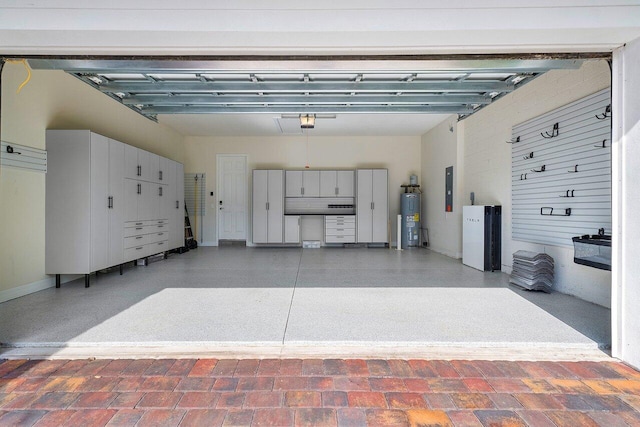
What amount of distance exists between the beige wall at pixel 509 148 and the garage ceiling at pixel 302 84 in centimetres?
23

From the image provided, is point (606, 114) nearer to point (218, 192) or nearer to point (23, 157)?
point (23, 157)

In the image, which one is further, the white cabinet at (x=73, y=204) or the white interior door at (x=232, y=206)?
the white interior door at (x=232, y=206)

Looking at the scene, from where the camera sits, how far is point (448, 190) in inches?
276

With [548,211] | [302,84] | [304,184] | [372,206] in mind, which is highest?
[302,84]

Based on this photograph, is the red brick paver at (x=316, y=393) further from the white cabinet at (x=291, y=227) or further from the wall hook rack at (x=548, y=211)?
the white cabinet at (x=291, y=227)

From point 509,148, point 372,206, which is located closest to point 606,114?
point 509,148

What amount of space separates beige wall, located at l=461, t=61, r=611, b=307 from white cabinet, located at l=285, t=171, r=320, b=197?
3634 mm

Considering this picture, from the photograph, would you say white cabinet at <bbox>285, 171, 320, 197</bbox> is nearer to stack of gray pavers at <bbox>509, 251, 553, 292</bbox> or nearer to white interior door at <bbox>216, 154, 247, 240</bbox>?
white interior door at <bbox>216, 154, 247, 240</bbox>

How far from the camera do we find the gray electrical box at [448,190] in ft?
22.5

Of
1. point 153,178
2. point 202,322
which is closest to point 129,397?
point 202,322

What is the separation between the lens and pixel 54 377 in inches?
77.9

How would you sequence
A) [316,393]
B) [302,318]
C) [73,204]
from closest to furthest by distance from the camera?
[316,393]
[302,318]
[73,204]

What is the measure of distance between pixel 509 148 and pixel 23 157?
20.6 feet

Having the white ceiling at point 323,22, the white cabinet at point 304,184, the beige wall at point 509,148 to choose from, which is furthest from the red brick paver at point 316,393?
the white cabinet at point 304,184
